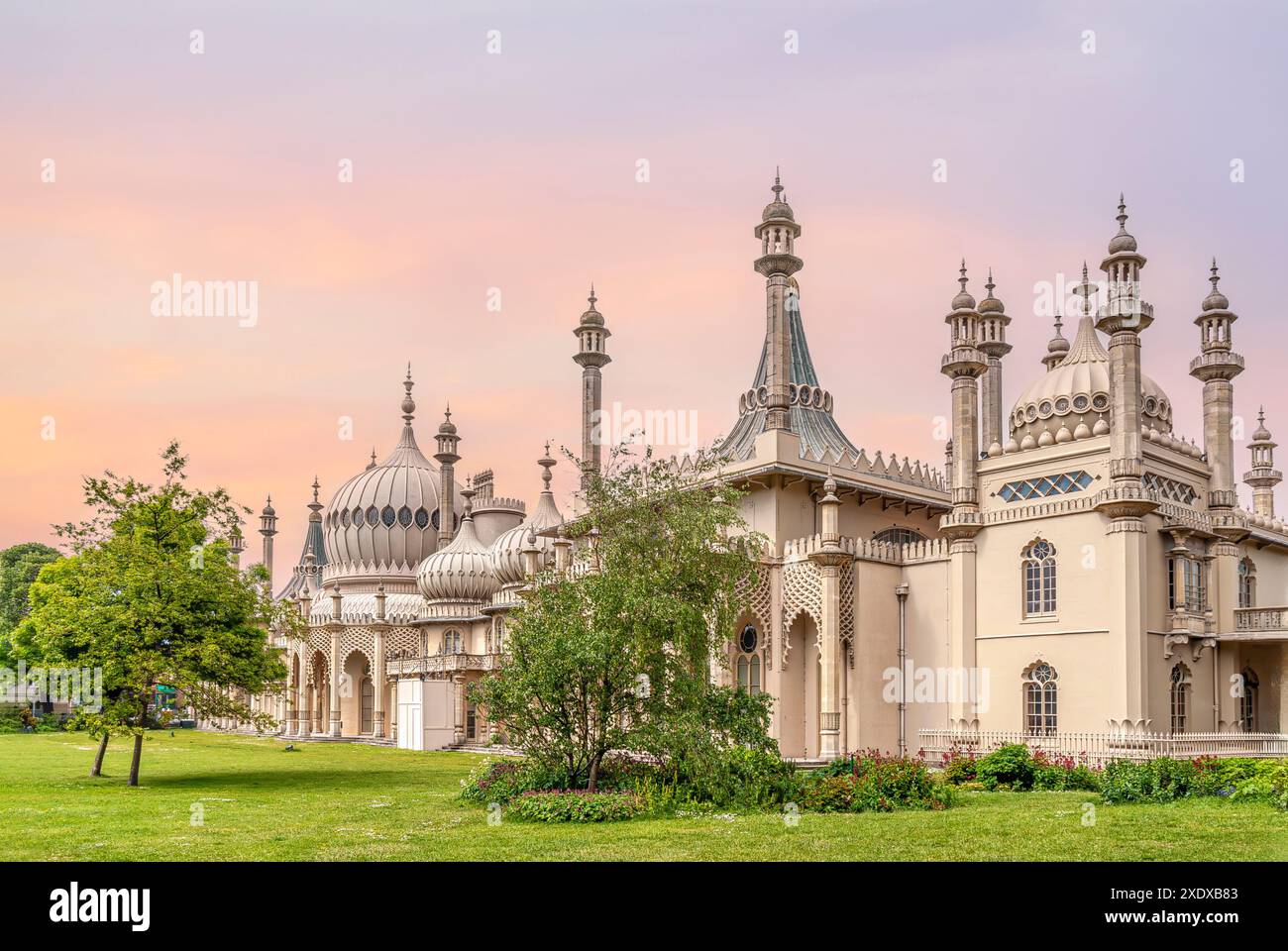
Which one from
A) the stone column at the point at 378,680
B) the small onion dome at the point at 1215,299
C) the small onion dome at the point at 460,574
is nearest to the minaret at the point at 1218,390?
the small onion dome at the point at 1215,299

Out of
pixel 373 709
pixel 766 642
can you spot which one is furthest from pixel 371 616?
pixel 766 642

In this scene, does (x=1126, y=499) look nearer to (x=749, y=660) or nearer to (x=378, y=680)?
(x=749, y=660)

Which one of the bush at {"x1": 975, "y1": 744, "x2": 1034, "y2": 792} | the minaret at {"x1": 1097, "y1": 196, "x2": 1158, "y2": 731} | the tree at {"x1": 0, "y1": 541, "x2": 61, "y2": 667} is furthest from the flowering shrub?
the tree at {"x1": 0, "y1": 541, "x2": 61, "y2": 667}

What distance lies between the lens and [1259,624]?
2783 cm

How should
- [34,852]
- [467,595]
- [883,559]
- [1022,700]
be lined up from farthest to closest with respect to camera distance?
[467,595] < [883,559] < [1022,700] < [34,852]

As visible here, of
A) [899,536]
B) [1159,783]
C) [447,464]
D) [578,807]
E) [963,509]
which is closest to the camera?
[578,807]

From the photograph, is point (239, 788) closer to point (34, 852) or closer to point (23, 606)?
point (34, 852)

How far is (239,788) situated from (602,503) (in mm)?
10164

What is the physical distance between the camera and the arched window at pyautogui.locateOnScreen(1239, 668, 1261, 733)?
96.4 ft

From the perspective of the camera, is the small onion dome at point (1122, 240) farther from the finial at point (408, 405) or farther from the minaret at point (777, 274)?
the finial at point (408, 405)

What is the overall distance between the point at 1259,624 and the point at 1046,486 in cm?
608

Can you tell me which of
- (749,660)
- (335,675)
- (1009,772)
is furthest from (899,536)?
(335,675)

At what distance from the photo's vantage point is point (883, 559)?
3039cm

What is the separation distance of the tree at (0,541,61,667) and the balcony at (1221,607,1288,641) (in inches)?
2284
